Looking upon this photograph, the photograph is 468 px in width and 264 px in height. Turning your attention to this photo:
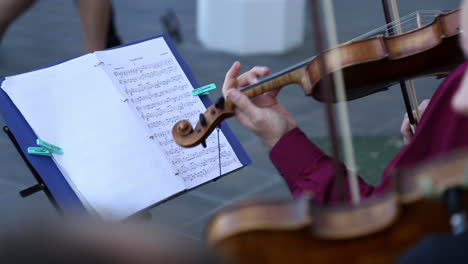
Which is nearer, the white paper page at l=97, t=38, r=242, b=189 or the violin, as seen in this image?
the violin

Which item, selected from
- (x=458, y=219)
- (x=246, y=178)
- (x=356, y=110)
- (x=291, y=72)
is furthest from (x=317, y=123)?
(x=458, y=219)

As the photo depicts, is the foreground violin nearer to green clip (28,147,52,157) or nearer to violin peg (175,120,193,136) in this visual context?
violin peg (175,120,193,136)

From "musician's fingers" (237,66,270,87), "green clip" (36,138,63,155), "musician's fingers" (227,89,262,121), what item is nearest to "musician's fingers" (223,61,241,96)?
"musician's fingers" (237,66,270,87)

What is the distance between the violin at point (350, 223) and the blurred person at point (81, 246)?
45cm

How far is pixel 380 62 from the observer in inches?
67.4

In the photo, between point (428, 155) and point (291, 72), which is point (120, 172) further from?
point (428, 155)

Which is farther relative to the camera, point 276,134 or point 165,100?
point 165,100

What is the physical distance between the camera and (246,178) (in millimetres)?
3217

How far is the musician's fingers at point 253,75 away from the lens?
5.33 ft

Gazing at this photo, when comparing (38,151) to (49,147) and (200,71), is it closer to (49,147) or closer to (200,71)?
(49,147)

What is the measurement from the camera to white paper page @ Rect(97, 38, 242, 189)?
1.61m

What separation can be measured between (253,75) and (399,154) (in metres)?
0.40

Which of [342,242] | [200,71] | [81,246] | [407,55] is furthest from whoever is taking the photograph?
[200,71]

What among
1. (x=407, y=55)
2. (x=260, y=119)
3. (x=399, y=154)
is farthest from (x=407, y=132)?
(x=260, y=119)
